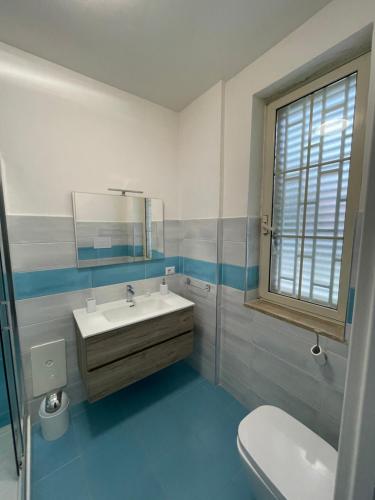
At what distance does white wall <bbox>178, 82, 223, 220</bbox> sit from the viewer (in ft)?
5.41

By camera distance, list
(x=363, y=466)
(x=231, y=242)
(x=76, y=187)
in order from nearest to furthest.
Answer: (x=363, y=466) < (x=76, y=187) < (x=231, y=242)

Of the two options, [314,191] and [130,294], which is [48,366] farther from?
[314,191]

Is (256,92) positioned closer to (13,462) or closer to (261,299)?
(261,299)

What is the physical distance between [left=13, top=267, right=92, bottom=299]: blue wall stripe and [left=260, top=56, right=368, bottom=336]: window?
4.52 ft

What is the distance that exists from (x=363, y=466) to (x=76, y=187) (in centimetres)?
180

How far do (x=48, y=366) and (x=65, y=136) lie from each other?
5.32 ft

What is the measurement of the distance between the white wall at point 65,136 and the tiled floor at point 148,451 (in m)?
1.53

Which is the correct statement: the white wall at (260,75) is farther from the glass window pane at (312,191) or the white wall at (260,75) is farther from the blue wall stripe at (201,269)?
the blue wall stripe at (201,269)

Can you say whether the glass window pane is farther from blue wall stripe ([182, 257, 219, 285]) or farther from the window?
blue wall stripe ([182, 257, 219, 285])

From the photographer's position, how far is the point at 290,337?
1.30 metres

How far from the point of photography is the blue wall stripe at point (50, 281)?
1361mm

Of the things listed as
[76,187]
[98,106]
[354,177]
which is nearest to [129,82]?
[98,106]

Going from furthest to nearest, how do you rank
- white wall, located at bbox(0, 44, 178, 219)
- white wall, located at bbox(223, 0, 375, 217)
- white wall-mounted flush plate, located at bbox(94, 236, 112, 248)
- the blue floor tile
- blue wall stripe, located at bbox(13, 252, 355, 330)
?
1. white wall-mounted flush plate, located at bbox(94, 236, 112, 248)
2. blue wall stripe, located at bbox(13, 252, 355, 330)
3. white wall, located at bbox(0, 44, 178, 219)
4. the blue floor tile
5. white wall, located at bbox(223, 0, 375, 217)

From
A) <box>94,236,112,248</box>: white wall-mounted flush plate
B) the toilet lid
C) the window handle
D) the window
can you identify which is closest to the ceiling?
the window
